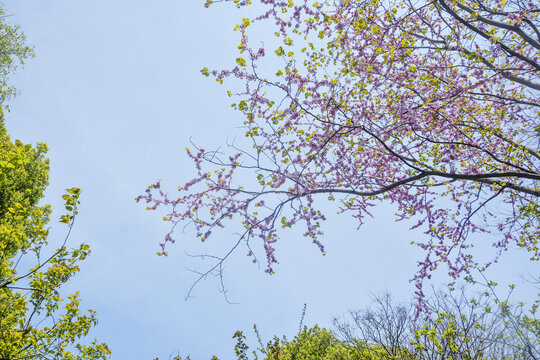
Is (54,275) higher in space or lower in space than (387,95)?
lower

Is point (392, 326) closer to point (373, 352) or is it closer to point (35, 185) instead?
point (373, 352)

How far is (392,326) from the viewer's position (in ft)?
32.9

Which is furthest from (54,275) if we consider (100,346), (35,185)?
(35,185)

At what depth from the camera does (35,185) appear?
8.92 metres

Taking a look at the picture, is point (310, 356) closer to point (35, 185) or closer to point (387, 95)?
point (387, 95)

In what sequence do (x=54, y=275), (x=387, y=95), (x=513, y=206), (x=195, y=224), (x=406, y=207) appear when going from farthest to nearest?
(x=513, y=206) < (x=406, y=207) < (x=387, y=95) < (x=195, y=224) < (x=54, y=275)

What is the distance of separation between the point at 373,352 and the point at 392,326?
7.25 feet

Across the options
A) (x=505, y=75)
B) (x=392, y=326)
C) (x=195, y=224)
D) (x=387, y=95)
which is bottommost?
(x=392, y=326)

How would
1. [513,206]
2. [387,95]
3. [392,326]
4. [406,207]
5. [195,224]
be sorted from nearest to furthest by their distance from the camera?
1. [195,224]
2. [387,95]
3. [406,207]
4. [513,206]
5. [392,326]

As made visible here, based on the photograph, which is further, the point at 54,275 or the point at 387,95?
the point at 387,95

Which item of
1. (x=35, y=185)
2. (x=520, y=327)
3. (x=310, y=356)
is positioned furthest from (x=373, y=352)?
(x=35, y=185)

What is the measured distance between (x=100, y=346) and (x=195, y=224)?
8.50 ft

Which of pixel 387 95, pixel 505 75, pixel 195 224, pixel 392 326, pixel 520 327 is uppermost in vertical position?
pixel 505 75

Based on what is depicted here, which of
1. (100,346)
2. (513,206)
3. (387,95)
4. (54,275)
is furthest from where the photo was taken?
(513,206)
